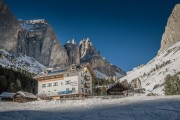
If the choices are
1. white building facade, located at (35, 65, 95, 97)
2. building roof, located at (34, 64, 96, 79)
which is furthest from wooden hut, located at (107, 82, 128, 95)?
building roof, located at (34, 64, 96, 79)

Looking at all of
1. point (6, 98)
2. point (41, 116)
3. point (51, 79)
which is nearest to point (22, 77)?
point (6, 98)

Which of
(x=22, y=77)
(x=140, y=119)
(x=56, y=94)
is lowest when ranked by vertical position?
(x=140, y=119)

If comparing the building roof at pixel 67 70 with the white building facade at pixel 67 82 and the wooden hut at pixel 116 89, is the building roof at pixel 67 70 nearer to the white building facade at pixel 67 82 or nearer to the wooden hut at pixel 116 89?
the white building facade at pixel 67 82

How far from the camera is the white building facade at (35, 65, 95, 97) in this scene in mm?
75812

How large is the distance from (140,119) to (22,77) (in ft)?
587

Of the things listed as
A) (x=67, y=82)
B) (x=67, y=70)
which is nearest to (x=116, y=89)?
(x=67, y=70)

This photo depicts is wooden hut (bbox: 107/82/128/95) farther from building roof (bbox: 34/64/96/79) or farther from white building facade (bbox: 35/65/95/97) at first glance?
building roof (bbox: 34/64/96/79)

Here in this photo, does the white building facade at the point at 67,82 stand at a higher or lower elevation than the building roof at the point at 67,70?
lower

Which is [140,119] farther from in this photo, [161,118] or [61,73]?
[61,73]

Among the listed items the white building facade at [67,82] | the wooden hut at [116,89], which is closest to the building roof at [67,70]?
the white building facade at [67,82]

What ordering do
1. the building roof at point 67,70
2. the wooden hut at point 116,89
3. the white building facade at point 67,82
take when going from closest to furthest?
the white building facade at point 67,82, the building roof at point 67,70, the wooden hut at point 116,89

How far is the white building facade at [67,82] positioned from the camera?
249ft

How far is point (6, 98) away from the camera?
123 meters

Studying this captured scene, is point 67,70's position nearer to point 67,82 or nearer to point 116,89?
point 67,82
